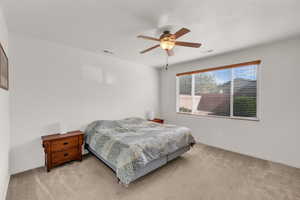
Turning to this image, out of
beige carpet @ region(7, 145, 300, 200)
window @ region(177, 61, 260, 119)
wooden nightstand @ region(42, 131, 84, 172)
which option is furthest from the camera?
window @ region(177, 61, 260, 119)

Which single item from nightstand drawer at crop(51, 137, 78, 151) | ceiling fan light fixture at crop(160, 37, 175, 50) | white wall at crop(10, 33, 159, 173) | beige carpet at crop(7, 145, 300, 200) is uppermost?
ceiling fan light fixture at crop(160, 37, 175, 50)

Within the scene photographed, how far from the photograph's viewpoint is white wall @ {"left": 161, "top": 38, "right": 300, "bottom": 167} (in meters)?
2.55

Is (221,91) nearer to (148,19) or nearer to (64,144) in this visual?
(148,19)

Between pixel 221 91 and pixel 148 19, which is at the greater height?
pixel 148 19

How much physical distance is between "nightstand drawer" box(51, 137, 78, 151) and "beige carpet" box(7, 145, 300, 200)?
39 centimetres

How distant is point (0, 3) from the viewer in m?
1.61

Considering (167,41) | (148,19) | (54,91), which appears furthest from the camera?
(54,91)

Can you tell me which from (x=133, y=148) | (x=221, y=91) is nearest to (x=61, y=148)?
(x=133, y=148)

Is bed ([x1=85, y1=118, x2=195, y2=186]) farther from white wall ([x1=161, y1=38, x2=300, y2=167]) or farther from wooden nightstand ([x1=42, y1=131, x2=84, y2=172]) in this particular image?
white wall ([x1=161, y1=38, x2=300, y2=167])

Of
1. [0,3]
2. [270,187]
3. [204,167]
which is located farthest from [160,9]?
[270,187]

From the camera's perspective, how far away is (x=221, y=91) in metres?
3.64

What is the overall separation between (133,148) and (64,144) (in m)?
1.55

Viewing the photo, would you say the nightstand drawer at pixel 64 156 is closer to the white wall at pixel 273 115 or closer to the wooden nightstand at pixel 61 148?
the wooden nightstand at pixel 61 148

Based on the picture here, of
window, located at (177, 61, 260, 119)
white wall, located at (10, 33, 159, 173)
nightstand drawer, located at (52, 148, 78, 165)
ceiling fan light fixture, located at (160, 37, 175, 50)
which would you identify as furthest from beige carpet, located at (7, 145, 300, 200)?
ceiling fan light fixture, located at (160, 37, 175, 50)
